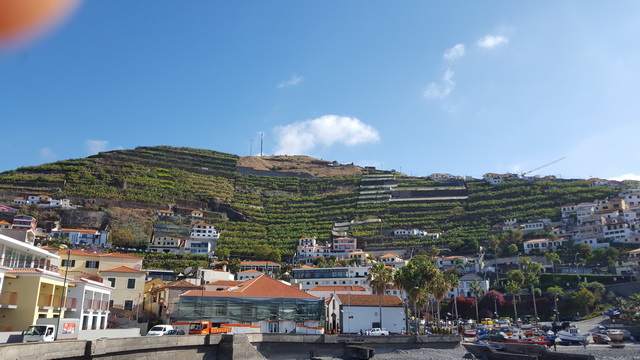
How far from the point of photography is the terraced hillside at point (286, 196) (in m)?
116

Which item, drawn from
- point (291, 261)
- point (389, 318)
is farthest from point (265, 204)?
point (389, 318)


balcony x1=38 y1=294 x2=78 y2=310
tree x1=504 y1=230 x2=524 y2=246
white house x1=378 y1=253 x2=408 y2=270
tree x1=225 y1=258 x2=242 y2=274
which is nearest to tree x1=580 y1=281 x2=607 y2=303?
tree x1=504 y1=230 x2=524 y2=246

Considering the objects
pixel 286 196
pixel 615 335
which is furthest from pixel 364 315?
pixel 286 196

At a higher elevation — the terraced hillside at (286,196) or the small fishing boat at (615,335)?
the terraced hillside at (286,196)

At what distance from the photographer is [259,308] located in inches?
1692

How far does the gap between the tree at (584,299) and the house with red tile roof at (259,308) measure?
43207mm

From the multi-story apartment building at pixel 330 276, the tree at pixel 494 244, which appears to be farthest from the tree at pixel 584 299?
the multi-story apartment building at pixel 330 276

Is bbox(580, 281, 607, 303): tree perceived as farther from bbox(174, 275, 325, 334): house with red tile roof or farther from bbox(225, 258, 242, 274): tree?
bbox(225, 258, 242, 274): tree

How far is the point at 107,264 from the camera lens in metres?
50.3

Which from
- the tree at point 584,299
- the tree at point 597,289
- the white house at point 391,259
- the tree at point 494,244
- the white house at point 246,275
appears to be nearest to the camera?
the tree at point 584,299

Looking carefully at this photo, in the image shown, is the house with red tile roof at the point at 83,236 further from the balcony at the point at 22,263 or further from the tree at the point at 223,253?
the balcony at the point at 22,263

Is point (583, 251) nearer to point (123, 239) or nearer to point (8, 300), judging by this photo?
point (123, 239)

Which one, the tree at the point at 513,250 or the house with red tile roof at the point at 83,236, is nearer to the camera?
the tree at the point at 513,250

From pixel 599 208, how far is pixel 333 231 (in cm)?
6404
